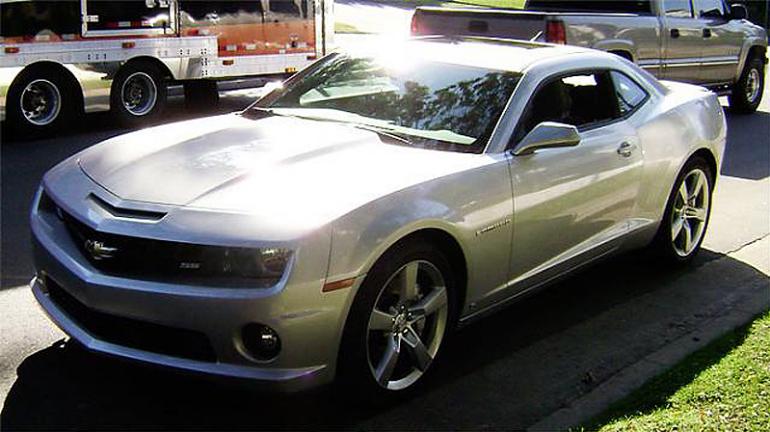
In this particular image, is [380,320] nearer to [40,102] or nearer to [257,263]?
[257,263]

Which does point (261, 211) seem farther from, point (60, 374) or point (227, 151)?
point (60, 374)

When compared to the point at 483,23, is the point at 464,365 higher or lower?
lower

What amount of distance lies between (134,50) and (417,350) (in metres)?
8.53

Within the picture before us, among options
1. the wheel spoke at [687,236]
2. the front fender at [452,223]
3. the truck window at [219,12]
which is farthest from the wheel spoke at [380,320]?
the truck window at [219,12]

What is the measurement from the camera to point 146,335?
3.86m

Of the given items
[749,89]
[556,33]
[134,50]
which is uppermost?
[556,33]

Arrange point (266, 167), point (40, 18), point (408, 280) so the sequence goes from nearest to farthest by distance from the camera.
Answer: point (408, 280) < point (266, 167) < point (40, 18)

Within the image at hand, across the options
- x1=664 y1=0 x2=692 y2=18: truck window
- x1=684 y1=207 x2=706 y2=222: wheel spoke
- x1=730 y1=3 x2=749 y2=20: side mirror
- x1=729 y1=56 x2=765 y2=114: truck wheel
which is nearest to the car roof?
x1=684 y1=207 x2=706 y2=222: wheel spoke

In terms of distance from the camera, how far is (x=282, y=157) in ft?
14.7

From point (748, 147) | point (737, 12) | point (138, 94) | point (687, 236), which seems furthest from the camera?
point (737, 12)

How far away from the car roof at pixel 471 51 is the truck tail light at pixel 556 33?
179 inches

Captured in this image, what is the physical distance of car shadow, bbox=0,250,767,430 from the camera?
4070mm

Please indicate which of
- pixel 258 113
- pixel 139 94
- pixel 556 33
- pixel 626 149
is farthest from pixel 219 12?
pixel 626 149

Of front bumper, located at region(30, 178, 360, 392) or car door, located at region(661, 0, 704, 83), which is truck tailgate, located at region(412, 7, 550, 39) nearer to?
car door, located at region(661, 0, 704, 83)
